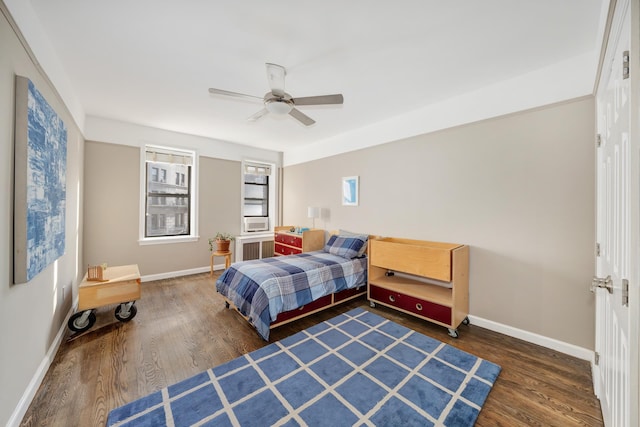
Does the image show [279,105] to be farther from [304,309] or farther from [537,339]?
[537,339]

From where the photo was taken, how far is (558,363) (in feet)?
6.88

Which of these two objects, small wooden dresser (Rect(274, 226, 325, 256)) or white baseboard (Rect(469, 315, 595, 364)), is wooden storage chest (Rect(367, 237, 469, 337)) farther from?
small wooden dresser (Rect(274, 226, 325, 256))

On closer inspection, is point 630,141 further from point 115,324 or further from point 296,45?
point 115,324

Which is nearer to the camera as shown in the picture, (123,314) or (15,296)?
(15,296)

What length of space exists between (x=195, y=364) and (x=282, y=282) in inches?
39.1

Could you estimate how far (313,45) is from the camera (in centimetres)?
205

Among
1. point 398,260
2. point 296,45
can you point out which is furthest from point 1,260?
point 398,260

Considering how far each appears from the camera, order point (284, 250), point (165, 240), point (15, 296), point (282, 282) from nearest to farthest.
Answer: point (15, 296) → point (282, 282) → point (165, 240) → point (284, 250)

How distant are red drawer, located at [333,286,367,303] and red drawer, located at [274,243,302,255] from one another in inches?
55.6

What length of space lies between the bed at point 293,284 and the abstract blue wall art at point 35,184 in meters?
1.57

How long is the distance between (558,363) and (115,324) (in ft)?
14.1

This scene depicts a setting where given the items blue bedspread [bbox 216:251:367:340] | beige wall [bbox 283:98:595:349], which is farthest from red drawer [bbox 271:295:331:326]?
beige wall [bbox 283:98:595:349]

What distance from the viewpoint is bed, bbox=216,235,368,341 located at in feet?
8.13

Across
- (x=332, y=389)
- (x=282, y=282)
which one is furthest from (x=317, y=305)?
(x=332, y=389)
